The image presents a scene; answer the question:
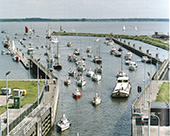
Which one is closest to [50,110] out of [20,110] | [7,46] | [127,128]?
[20,110]

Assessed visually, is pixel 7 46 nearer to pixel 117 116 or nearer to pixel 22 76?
pixel 22 76

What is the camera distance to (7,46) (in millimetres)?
134125

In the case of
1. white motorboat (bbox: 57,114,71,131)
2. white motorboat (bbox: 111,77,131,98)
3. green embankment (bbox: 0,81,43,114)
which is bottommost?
white motorboat (bbox: 57,114,71,131)

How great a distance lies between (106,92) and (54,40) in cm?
9738

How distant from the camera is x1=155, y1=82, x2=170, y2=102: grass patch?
44.1m

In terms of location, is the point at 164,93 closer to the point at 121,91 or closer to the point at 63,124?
the point at 121,91

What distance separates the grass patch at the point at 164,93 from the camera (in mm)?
44094

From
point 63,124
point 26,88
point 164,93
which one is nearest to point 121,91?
point 164,93

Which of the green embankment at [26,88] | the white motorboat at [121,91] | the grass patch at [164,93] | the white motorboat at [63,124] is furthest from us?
the white motorboat at [121,91]

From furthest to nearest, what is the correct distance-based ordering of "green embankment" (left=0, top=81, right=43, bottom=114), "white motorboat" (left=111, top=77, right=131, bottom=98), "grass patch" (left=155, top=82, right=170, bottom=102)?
"white motorboat" (left=111, top=77, right=131, bottom=98)
"grass patch" (left=155, top=82, right=170, bottom=102)
"green embankment" (left=0, top=81, right=43, bottom=114)

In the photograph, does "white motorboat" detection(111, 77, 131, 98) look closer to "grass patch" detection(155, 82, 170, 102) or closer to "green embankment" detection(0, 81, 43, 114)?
"grass patch" detection(155, 82, 170, 102)

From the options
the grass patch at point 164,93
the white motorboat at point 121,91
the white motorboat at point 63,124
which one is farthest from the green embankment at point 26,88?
the grass patch at point 164,93

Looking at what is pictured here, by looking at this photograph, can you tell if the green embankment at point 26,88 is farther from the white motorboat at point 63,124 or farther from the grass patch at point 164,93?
the grass patch at point 164,93

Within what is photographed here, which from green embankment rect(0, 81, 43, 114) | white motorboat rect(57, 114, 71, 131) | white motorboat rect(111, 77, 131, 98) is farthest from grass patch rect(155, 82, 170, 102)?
green embankment rect(0, 81, 43, 114)
